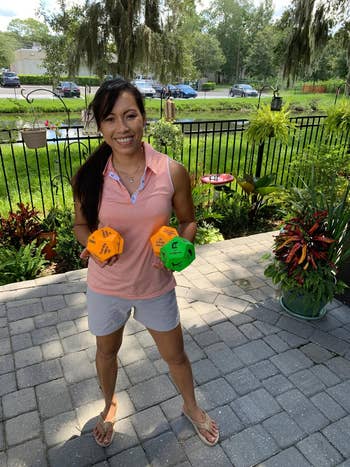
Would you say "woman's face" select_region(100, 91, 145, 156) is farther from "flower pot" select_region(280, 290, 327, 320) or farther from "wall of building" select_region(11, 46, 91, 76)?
"wall of building" select_region(11, 46, 91, 76)

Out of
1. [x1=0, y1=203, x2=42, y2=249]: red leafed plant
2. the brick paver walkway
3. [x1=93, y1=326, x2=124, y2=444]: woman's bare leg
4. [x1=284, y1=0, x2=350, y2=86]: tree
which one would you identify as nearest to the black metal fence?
[x1=0, y1=203, x2=42, y2=249]: red leafed plant

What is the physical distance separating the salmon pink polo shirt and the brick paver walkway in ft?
3.44

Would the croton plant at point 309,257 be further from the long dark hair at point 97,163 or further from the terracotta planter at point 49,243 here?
the terracotta planter at point 49,243

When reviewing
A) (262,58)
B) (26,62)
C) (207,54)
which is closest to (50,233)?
(26,62)

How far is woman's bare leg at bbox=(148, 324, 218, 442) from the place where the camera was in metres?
1.73

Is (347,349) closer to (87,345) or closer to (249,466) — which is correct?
(249,466)

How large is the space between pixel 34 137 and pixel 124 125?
3271 millimetres

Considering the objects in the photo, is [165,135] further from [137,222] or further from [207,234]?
[137,222]

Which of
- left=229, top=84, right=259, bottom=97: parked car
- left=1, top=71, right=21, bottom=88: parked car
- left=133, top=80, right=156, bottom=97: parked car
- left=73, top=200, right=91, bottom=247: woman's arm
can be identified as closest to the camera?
left=73, top=200, right=91, bottom=247: woman's arm

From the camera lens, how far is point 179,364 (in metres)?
1.82

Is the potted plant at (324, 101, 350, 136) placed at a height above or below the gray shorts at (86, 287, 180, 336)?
above

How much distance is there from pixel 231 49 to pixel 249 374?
243 feet

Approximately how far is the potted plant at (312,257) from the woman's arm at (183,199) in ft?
4.75

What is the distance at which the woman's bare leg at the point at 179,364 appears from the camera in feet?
5.69
